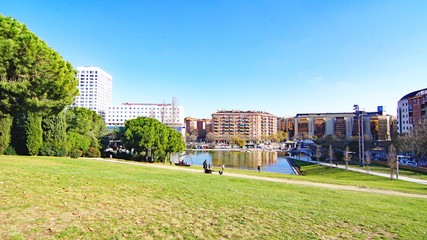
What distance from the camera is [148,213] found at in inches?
282

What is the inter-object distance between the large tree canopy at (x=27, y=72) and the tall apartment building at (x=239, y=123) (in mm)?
146972

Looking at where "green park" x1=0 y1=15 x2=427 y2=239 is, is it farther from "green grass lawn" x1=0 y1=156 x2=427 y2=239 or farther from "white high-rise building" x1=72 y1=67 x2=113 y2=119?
"white high-rise building" x1=72 y1=67 x2=113 y2=119

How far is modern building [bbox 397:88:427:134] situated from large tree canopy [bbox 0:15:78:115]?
81.6 m

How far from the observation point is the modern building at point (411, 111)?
72750mm

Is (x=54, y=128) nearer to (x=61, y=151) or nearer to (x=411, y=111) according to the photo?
(x=61, y=151)

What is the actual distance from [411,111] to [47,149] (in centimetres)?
9962

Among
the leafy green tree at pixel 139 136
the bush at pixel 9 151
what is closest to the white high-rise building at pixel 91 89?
the leafy green tree at pixel 139 136

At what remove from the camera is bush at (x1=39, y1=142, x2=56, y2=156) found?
27.0 metres

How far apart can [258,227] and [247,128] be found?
6331 inches

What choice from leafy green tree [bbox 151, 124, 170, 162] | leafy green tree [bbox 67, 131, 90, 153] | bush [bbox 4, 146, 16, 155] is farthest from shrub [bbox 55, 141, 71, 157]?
leafy green tree [bbox 151, 124, 170, 162]

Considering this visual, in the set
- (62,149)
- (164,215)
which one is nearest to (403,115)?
(62,149)

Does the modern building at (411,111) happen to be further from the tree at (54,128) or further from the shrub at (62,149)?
the tree at (54,128)

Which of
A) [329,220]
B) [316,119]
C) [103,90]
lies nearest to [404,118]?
[316,119]

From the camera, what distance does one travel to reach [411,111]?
3120 inches
